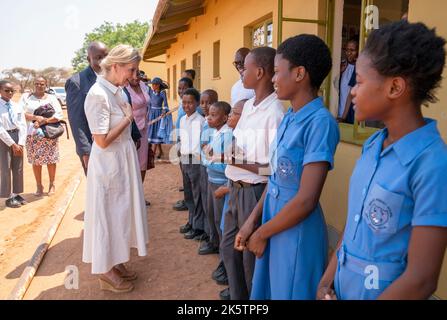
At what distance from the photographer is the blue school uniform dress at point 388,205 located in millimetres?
940

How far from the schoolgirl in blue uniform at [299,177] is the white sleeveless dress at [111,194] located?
4.75ft

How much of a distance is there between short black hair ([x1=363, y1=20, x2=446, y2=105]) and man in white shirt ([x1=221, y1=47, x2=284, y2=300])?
2.84ft

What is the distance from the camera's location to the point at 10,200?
18.5 ft

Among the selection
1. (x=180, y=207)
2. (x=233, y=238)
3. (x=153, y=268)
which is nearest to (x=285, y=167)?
(x=233, y=238)

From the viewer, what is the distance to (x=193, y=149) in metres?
3.90

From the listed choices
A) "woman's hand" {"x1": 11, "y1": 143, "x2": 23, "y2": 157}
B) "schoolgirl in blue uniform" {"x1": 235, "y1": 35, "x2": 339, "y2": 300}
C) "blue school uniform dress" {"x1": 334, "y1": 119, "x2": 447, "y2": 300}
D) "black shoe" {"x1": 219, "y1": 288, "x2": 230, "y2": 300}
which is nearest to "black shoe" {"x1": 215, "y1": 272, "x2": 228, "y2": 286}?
"black shoe" {"x1": 219, "y1": 288, "x2": 230, "y2": 300}

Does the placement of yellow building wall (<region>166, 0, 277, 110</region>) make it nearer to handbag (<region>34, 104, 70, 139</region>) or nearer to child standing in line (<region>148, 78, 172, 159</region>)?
child standing in line (<region>148, 78, 172, 159</region>)

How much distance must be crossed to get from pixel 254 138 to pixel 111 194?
A: 1388 mm

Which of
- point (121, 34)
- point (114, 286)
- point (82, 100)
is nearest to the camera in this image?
point (114, 286)

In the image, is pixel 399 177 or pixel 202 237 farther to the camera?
pixel 202 237

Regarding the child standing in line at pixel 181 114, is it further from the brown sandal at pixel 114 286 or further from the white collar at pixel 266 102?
the white collar at pixel 266 102

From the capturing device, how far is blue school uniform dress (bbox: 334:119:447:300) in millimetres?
940

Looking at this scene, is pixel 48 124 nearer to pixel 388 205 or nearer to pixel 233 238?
pixel 233 238
